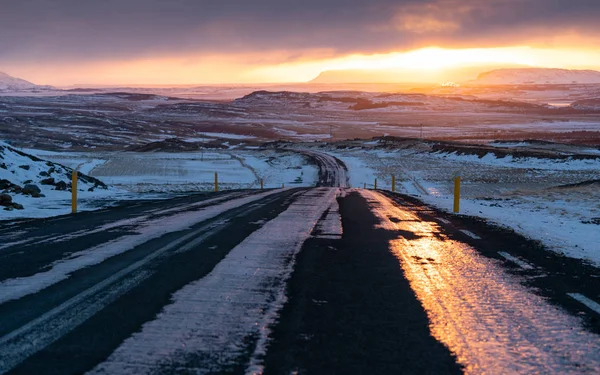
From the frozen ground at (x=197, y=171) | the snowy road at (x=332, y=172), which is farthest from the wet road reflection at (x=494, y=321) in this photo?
the snowy road at (x=332, y=172)

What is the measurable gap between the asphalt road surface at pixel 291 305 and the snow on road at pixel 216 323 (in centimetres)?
2

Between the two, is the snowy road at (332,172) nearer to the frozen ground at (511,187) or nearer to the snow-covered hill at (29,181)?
the frozen ground at (511,187)

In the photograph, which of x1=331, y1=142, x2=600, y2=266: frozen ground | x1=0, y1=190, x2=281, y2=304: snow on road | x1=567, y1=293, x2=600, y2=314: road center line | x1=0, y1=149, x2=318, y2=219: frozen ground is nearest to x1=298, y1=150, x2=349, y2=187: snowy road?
x1=0, y1=149, x2=318, y2=219: frozen ground

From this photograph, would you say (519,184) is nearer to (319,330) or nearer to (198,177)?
(198,177)

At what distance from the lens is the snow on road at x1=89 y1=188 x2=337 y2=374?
3.43 metres

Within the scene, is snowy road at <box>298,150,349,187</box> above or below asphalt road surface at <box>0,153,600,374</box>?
below

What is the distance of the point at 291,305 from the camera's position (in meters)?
4.75

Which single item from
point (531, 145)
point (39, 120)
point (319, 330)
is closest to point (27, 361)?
point (319, 330)

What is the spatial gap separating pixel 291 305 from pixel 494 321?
1.70 m

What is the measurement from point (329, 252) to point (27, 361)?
4.57 metres

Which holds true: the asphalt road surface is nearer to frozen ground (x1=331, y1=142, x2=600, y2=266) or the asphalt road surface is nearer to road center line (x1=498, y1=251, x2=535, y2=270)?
road center line (x1=498, y1=251, x2=535, y2=270)

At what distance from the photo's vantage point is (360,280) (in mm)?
5805

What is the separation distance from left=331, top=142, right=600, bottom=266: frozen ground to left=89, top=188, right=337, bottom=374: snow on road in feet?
14.5

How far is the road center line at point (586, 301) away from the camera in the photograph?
188 inches
